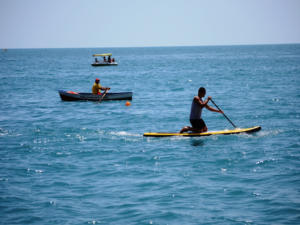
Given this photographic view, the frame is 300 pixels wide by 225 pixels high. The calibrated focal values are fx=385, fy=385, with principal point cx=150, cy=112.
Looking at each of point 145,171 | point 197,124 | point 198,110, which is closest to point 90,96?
point 197,124

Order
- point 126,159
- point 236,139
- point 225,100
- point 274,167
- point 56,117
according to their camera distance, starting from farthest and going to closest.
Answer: point 225,100 → point 56,117 → point 236,139 → point 126,159 → point 274,167

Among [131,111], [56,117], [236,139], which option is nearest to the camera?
[236,139]

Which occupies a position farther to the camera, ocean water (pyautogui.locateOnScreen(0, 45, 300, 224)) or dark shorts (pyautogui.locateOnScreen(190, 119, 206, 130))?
dark shorts (pyautogui.locateOnScreen(190, 119, 206, 130))

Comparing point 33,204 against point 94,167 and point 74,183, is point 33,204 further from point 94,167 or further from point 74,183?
point 94,167

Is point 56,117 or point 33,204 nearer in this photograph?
point 33,204

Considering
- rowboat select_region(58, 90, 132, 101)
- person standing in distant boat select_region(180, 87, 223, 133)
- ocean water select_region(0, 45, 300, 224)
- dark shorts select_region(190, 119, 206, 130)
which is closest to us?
ocean water select_region(0, 45, 300, 224)

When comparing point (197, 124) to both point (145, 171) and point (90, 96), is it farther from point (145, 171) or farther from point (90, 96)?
point (90, 96)

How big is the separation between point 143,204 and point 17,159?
6261 millimetres

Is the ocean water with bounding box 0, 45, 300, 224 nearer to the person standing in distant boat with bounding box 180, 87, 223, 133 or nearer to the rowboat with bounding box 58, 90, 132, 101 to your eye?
the person standing in distant boat with bounding box 180, 87, 223, 133

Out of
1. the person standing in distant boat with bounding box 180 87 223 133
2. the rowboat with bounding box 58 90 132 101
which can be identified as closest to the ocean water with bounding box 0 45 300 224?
the person standing in distant boat with bounding box 180 87 223 133

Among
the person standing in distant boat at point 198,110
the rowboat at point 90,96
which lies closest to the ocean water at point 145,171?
the person standing in distant boat at point 198,110

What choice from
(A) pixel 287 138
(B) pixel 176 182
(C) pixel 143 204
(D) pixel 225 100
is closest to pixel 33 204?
(C) pixel 143 204

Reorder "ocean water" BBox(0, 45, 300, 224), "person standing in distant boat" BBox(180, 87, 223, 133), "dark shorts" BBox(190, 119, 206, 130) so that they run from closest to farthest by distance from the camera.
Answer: "ocean water" BBox(0, 45, 300, 224)
"person standing in distant boat" BBox(180, 87, 223, 133)
"dark shorts" BBox(190, 119, 206, 130)

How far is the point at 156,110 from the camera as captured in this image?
24594 mm
